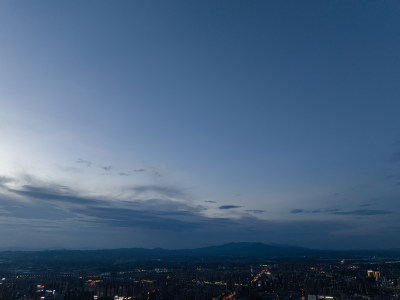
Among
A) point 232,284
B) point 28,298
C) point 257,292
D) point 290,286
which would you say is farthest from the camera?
point 232,284

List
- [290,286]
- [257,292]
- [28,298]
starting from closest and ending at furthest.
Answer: [28,298] < [257,292] < [290,286]

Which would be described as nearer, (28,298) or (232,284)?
(28,298)

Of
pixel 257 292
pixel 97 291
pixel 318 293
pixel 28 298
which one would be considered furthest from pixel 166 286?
pixel 318 293

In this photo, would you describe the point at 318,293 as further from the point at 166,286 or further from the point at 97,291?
the point at 97,291

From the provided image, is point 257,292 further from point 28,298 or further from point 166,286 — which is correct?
point 28,298

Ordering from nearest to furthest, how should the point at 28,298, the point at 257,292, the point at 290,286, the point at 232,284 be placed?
the point at 28,298 < the point at 257,292 < the point at 290,286 < the point at 232,284

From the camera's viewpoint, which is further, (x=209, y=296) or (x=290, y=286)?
(x=290, y=286)

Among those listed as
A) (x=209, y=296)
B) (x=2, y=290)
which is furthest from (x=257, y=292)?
(x=2, y=290)
